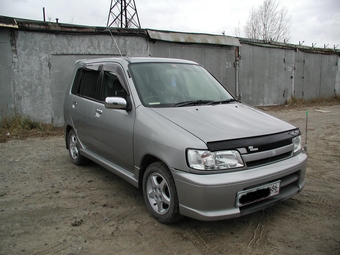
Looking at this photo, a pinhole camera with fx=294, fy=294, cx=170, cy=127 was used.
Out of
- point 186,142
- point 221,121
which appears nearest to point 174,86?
point 221,121

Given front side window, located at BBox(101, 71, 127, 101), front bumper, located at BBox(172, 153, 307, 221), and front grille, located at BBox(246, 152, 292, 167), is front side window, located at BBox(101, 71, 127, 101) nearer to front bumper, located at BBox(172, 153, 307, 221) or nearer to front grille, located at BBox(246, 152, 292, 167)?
front bumper, located at BBox(172, 153, 307, 221)

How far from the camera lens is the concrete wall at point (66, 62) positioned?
26.9 ft

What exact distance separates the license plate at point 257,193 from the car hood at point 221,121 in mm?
513

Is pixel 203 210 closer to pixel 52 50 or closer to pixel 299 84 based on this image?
pixel 52 50

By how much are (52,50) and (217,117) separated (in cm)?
706

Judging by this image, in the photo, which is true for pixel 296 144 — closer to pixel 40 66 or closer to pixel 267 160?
pixel 267 160

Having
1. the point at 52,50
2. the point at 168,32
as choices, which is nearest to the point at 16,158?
the point at 52,50

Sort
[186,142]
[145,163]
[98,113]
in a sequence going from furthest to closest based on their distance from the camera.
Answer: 1. [98,113]
2. [145,163]
3. [186,142]

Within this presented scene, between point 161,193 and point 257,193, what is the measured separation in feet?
3.22

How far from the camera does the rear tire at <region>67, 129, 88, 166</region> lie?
5.19m

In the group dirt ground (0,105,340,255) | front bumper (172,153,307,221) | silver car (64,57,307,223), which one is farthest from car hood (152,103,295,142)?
dirt ground (0,105,340,255)

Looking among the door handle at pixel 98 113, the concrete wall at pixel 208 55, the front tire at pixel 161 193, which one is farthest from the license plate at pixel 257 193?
the concrete wall at pixel 208 55

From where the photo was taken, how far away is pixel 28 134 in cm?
809

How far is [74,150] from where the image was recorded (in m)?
5.37
